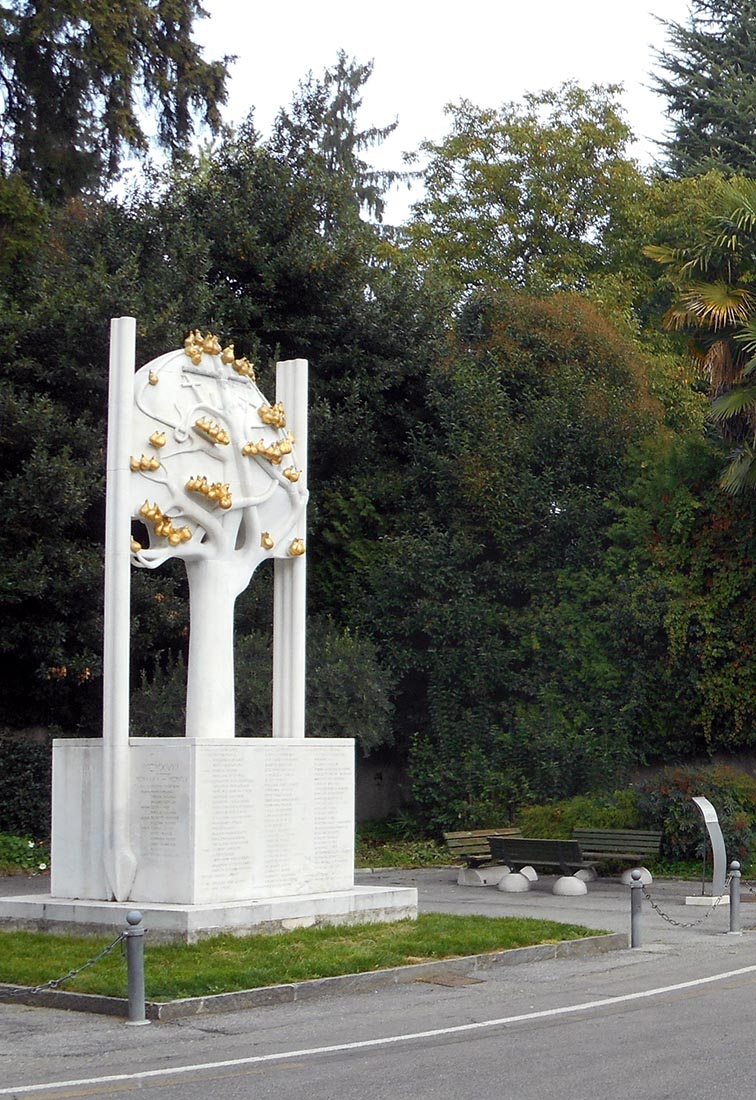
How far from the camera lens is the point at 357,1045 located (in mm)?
9688

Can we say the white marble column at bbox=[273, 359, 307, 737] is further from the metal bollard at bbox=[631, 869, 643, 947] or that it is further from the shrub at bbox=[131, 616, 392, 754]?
the shrub at bbox=[131, 616, 392, 754]

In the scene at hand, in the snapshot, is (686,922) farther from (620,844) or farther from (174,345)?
(174,345)

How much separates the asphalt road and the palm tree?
12434mm

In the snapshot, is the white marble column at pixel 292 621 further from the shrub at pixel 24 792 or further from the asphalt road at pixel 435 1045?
the shrub at pixel 24 792

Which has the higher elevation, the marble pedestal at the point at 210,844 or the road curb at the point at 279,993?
the marble pedestal at the point at 210,844

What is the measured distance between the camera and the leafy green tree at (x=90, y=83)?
29.3m

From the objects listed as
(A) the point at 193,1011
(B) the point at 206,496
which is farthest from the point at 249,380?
(A) the point at 193,1011

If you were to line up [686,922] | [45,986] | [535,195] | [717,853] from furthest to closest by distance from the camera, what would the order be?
[535,195], [717,853], [686,922], [45,986]

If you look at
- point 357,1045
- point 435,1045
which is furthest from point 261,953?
point 435,1045

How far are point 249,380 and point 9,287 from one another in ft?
42.0

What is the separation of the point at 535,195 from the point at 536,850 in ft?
78.3

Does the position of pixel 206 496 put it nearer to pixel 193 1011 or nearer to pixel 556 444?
pixel 193 1011

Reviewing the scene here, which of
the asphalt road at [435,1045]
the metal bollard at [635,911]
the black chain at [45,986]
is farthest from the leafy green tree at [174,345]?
the asphalt road at [435,1045]

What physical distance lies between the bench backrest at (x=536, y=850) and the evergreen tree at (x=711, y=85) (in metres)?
26.8
